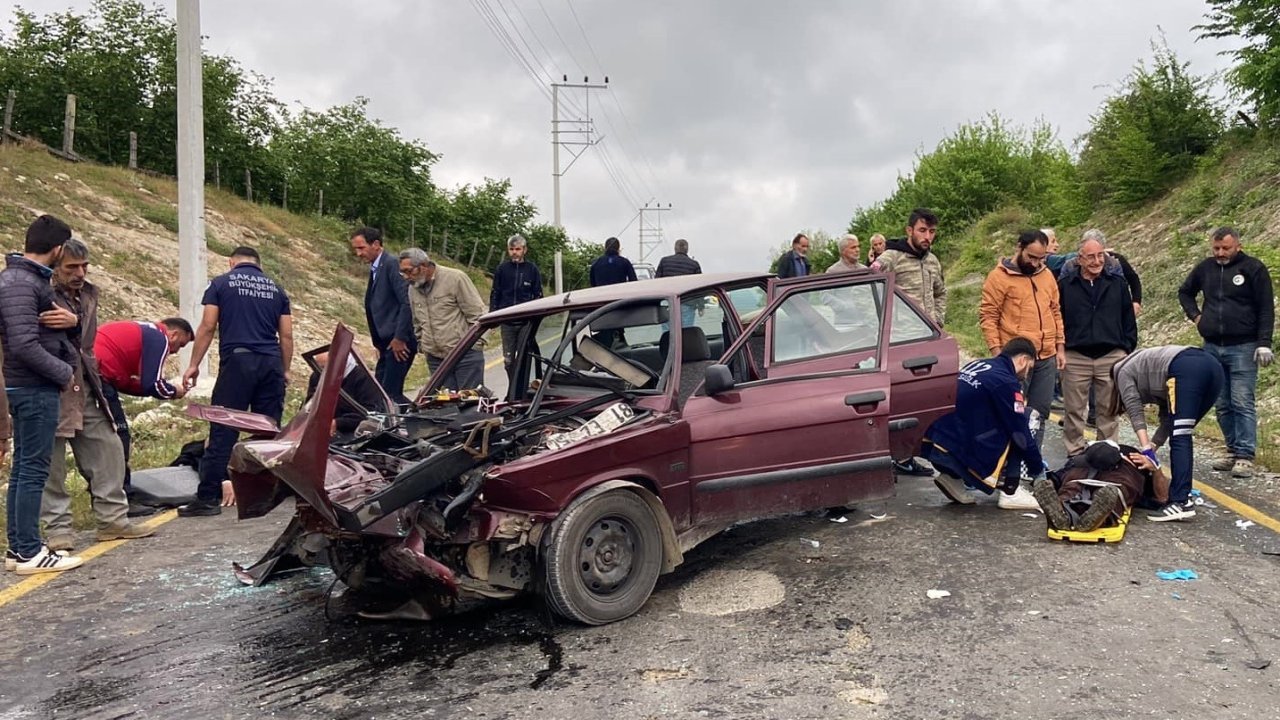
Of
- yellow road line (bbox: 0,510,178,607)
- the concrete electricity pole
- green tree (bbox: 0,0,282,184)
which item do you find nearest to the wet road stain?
yellow road line (bbox: 0,510,178,607)

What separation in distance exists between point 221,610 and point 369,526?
4.39 feet


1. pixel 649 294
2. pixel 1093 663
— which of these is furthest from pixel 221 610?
pixel 1093 663

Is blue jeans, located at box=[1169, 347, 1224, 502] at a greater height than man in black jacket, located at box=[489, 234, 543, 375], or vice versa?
man in black jacket, located at box=[489, 234, 543, 375]

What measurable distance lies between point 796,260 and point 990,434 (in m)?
5.12

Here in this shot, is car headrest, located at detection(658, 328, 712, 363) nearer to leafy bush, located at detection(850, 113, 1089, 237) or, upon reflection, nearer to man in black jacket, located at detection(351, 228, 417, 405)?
man in black jacket, located at detection(351, 228, 417, 405)

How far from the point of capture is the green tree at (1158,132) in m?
18.7

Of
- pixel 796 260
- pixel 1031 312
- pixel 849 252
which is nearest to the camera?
pixel 1031 312

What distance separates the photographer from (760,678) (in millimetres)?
3197

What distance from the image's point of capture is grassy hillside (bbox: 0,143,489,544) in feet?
33.6

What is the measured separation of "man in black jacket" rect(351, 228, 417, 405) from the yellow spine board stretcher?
535cm

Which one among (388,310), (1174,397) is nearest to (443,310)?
(388,310)

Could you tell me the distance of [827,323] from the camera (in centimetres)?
500

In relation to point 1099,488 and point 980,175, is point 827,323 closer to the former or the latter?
point 1099,488

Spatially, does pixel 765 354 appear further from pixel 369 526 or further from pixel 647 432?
pixel 369 526
